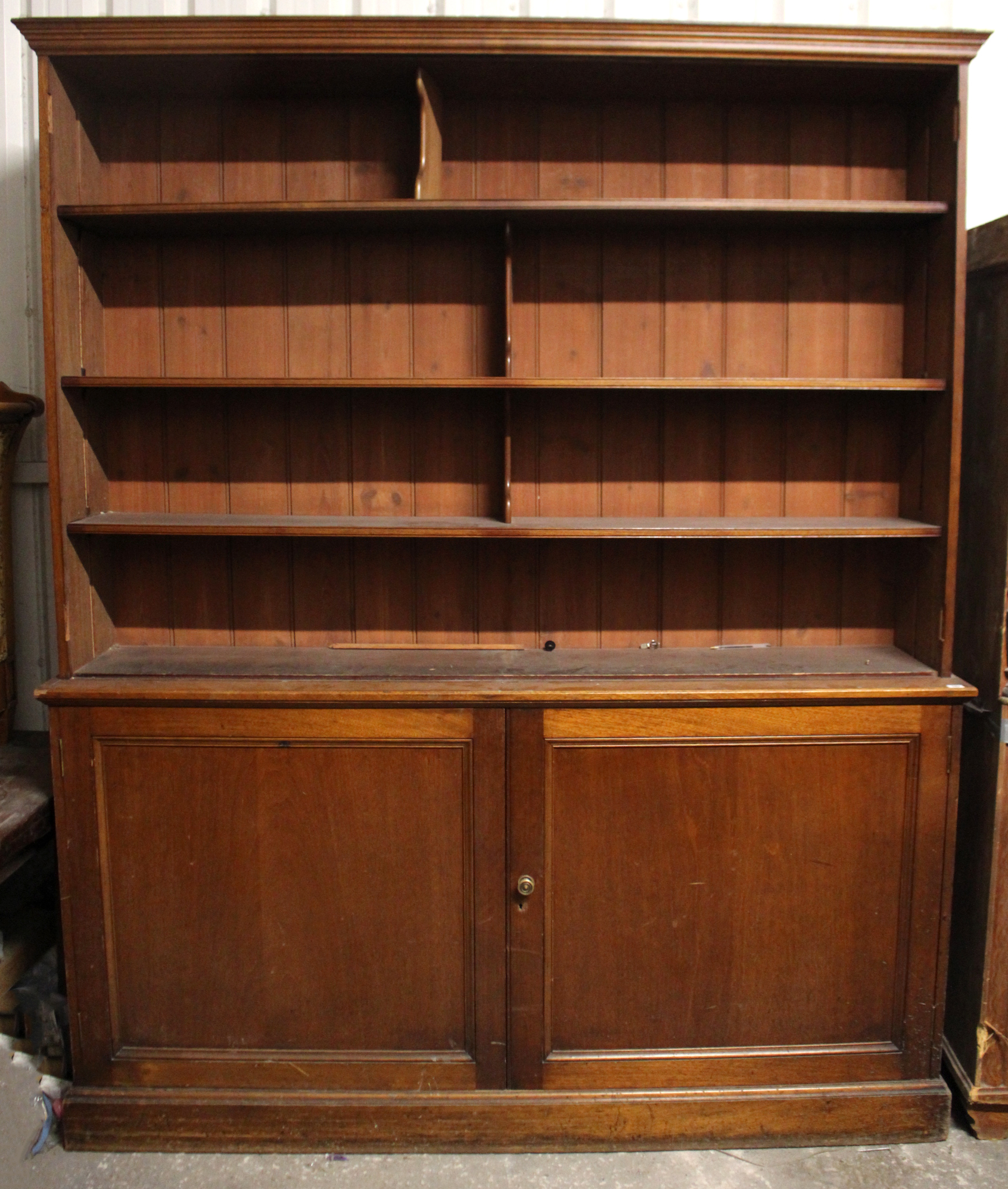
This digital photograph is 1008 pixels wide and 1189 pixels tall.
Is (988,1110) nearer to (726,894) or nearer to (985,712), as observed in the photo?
(726,894)

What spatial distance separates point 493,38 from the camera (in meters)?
1.91

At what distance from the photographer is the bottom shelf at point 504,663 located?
6.70 feet

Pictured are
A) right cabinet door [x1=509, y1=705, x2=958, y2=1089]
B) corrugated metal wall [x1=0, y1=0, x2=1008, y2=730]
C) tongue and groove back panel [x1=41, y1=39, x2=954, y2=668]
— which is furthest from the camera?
corrugated metal wall [x1=0, y1=0, x2=1008, y2=730]

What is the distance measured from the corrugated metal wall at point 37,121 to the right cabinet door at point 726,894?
151 centimetres

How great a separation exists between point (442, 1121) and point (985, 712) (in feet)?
5.16

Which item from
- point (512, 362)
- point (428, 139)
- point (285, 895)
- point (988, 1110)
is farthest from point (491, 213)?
point (988, 1110)

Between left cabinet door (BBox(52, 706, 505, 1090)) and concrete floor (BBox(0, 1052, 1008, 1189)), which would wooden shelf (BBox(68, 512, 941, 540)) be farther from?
concrete floor (BBox(0, 1052, 1008, 1189))

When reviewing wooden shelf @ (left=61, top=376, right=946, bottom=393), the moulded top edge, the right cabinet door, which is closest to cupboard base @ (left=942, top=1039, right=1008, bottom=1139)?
the right cabinet door

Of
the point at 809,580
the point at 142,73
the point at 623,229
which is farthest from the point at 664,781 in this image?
the point at 142,73

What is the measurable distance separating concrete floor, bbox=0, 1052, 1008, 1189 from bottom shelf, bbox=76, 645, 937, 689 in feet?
3.18

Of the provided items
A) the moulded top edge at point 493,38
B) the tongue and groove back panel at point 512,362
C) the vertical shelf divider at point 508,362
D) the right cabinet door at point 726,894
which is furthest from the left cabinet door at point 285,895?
the moulded top edge at point 493,38

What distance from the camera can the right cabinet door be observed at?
2004 millimetres

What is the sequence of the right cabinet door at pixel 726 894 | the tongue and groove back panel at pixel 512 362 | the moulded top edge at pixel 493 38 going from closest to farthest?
the moulded top edge at pixel 493 38 → the right cabinet door at pixel 726 894 → the tongue and groove back panel at pixel 512 362

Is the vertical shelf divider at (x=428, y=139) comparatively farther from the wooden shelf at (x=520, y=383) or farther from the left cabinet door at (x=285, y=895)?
the left cabinet door at (x=285, y=895)
